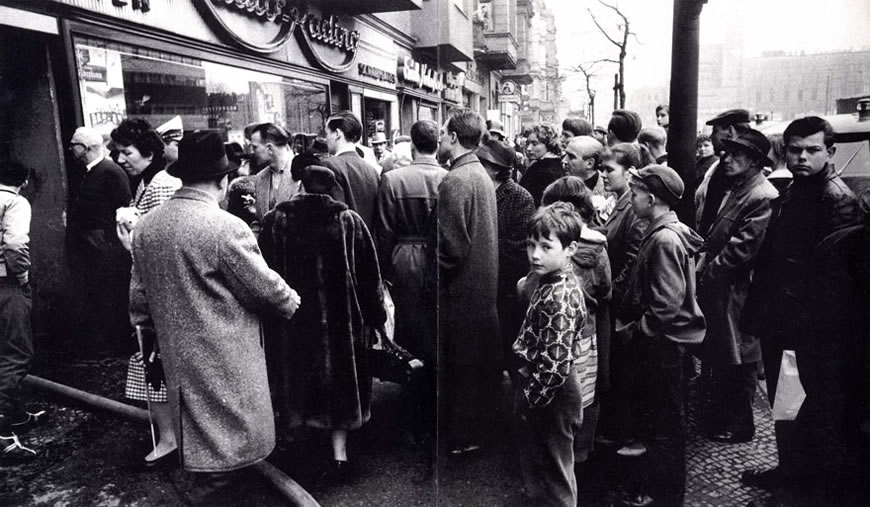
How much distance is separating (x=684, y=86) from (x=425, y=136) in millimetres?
1713

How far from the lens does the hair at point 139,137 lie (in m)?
4.07

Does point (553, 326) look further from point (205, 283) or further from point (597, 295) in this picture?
point (205, 283)

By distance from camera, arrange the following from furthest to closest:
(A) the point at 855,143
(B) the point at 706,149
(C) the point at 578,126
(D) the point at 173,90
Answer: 1. (D) the point at 173,90
2. (B) the point at 706,149
3. (C) the point at 578,126
4. (A) the point at 855,143

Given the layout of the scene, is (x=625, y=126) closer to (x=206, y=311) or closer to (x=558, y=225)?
(x=558, y=225)

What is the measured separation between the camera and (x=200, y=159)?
2.75m

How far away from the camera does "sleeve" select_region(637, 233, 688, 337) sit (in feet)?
9.75

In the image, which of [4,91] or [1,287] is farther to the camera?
[4,91]

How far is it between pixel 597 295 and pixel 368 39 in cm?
1202

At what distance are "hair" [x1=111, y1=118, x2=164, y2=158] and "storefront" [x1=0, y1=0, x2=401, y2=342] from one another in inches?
29.6

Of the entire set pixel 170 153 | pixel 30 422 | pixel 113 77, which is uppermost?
pixel 113 77

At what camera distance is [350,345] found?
3486mm

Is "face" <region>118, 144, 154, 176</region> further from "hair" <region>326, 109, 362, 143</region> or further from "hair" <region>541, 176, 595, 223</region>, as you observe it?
"hair" <region>541, 176, 595, 223</region>

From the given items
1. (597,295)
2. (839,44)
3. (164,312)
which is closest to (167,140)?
(164,312)

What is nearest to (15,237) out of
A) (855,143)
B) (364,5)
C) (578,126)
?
(578,126)
